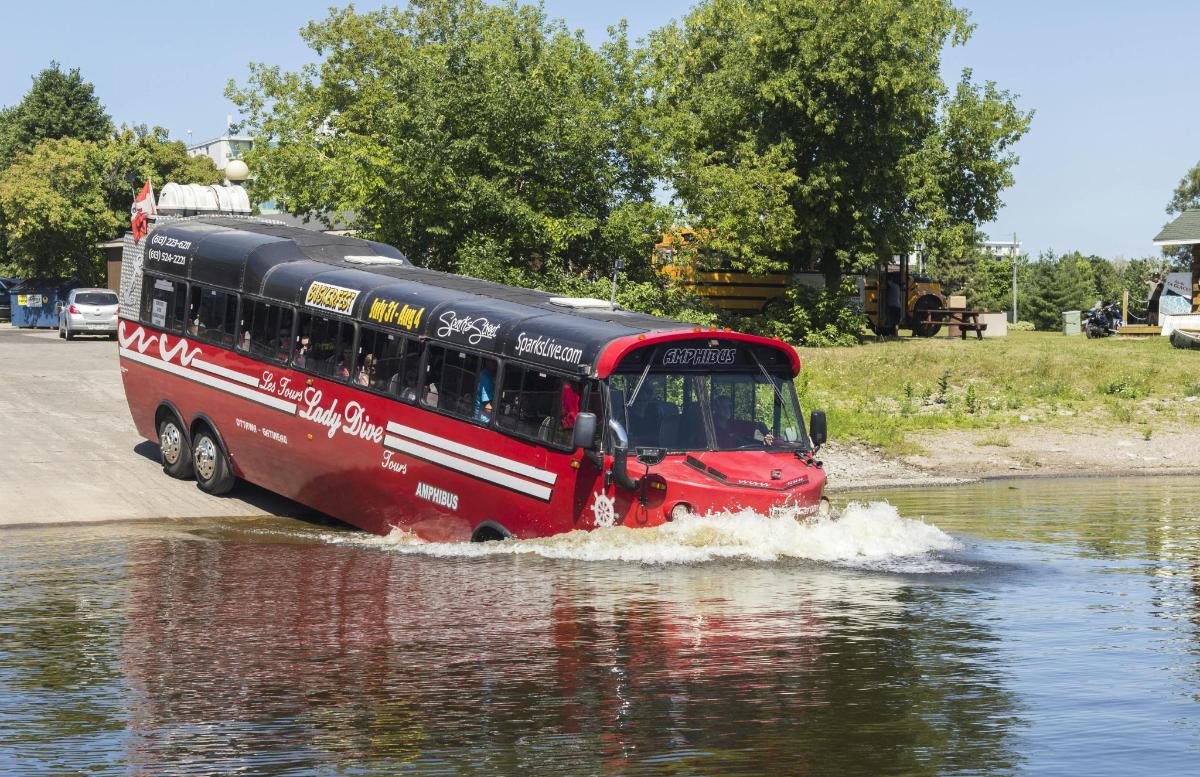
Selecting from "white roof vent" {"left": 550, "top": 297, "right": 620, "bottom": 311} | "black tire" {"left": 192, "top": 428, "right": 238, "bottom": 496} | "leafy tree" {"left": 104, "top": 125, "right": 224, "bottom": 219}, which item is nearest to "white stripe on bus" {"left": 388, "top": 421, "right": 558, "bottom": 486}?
"white roof vent" {"left": 550, "top": 297, "right": 620, "bottom": 311}

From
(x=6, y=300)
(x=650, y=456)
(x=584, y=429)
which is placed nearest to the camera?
(x=584, y=429)

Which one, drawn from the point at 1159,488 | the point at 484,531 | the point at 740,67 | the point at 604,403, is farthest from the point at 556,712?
the point at 740,67

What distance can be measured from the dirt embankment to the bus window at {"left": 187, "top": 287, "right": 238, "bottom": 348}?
10293mm

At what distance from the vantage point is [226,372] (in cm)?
2081

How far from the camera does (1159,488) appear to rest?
24391 mm

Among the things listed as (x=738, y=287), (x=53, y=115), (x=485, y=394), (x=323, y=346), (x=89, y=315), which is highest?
(x=53, y=115)

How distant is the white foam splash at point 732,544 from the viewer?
49.2ft

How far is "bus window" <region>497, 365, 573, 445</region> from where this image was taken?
1545 centimetres

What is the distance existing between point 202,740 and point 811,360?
30776mm

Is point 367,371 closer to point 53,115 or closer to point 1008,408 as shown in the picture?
point 1008,408

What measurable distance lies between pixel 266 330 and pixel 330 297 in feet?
4.82

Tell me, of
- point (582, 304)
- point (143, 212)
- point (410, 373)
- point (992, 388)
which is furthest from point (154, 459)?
point (992, 388)

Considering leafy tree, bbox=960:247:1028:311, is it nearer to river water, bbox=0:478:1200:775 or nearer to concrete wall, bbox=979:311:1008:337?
concrete wall, bbox=979:311:1008:337

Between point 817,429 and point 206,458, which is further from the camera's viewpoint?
point 206,458
